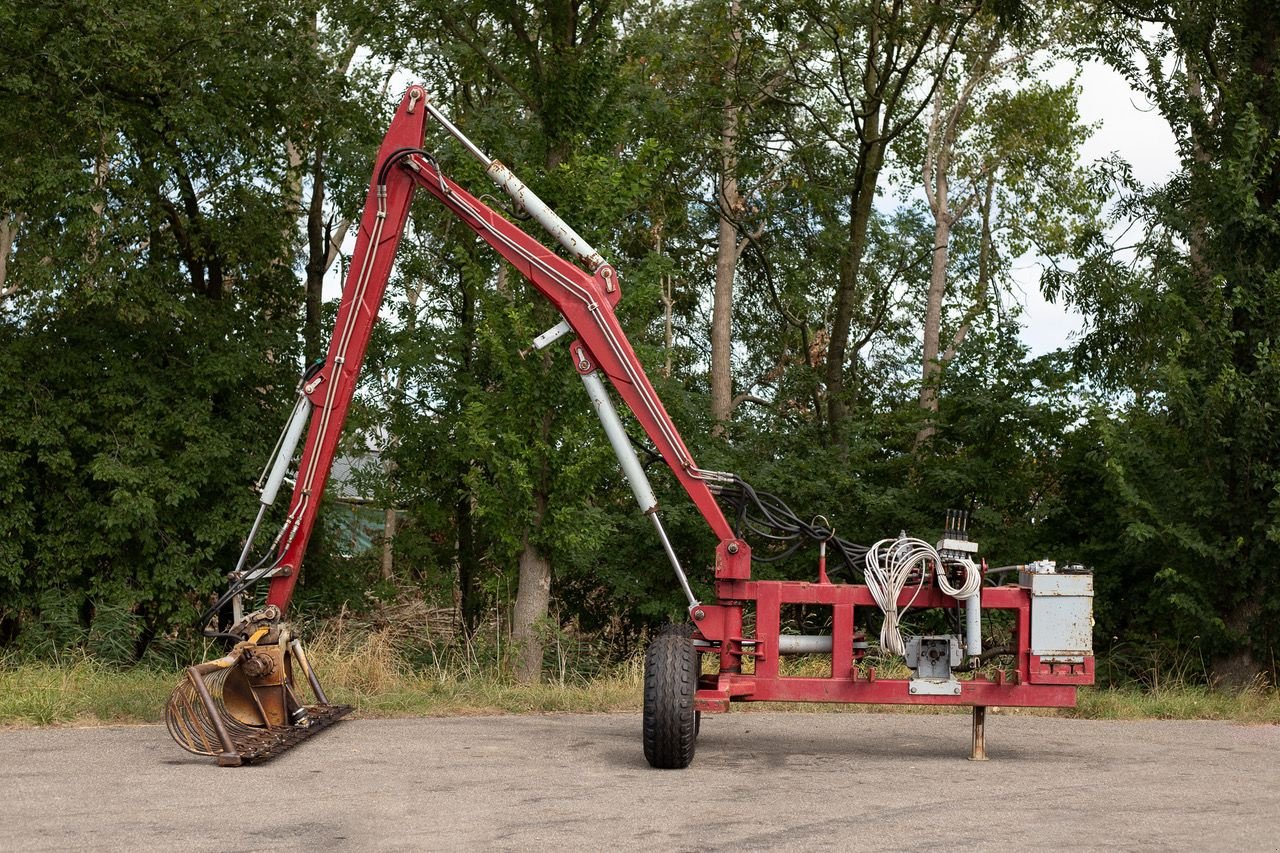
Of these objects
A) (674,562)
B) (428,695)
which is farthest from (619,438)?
(428,695)

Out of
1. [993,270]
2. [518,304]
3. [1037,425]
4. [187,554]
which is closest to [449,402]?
[187,554]

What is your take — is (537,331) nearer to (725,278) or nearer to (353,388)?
(353,388)

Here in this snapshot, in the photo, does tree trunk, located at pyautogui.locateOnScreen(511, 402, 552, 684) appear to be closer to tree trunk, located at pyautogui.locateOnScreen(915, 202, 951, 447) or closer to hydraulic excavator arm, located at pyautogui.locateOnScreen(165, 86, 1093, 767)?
hydraulic excavator arm, located at pyautogui.locateOnScreen(165, 86, 1093, 767)

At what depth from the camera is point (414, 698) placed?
38.3 ft

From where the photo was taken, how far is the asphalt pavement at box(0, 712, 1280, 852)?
649 cm

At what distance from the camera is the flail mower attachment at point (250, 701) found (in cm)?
880

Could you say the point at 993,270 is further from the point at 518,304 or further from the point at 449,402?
the point at 518,304

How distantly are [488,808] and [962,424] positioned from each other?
1409cm

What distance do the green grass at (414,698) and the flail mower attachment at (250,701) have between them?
1038 millimetres

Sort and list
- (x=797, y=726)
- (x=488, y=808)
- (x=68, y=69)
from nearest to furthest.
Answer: (x=488, y=808), (x=797, y=726), (x=68, y=69)

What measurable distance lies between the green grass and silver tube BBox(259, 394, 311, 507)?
2.05m

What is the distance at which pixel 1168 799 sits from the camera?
25.3 ft

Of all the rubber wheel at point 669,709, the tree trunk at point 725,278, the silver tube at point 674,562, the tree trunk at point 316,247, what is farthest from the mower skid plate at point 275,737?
the tree trunk at point 725,278

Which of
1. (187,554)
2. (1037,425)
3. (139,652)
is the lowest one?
(139,652)
